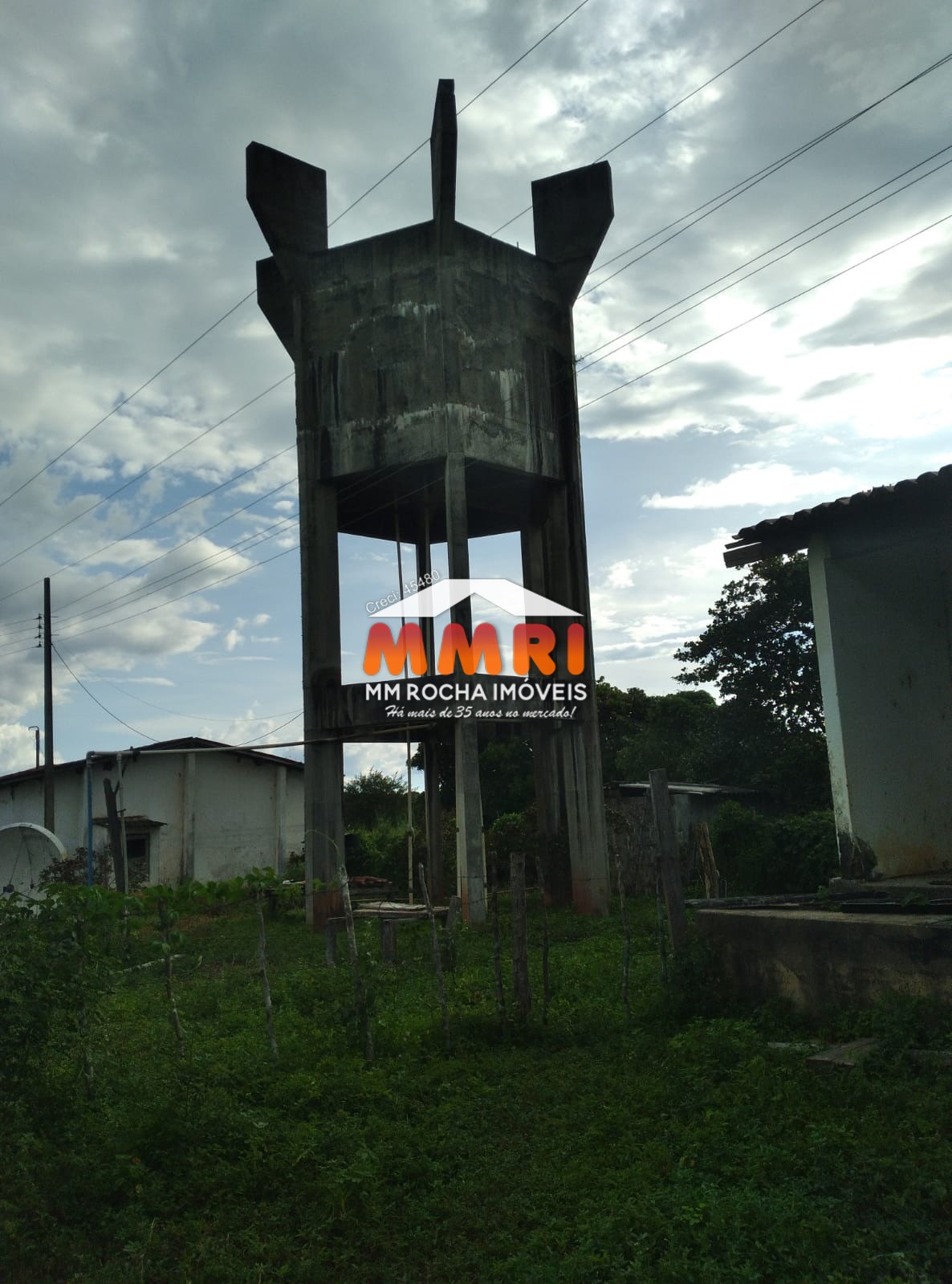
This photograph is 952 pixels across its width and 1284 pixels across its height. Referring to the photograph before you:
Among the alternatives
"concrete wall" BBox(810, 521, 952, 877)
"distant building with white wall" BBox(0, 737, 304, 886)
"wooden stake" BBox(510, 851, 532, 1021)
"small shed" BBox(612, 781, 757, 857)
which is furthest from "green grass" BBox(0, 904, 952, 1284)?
"distant building with white wall" BBox(0, 737, 304, 886)

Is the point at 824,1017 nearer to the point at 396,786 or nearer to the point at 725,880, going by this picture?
the point at 725,880

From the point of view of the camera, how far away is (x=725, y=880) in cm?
2084

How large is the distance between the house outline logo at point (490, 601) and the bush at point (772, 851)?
5.30 metres

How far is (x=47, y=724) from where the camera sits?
29.2m

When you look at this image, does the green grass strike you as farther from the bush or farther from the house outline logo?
the house outline logo

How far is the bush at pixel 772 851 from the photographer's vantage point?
19.2m

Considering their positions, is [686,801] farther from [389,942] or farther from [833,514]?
[833,514]

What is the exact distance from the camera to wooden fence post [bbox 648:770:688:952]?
9.45 m

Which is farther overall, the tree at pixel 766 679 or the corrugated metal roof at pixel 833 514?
the tree at pixel 766 679

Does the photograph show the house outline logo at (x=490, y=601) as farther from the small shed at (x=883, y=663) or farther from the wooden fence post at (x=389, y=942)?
the small shed at (x=883, y=663)

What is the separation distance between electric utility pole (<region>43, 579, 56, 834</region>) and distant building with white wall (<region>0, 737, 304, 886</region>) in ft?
3.08

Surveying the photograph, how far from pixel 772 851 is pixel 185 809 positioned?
17.3m

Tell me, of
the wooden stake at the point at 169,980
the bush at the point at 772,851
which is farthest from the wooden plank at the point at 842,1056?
the bush at the point at 772,851

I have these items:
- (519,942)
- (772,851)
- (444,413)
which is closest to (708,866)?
(772,851)
